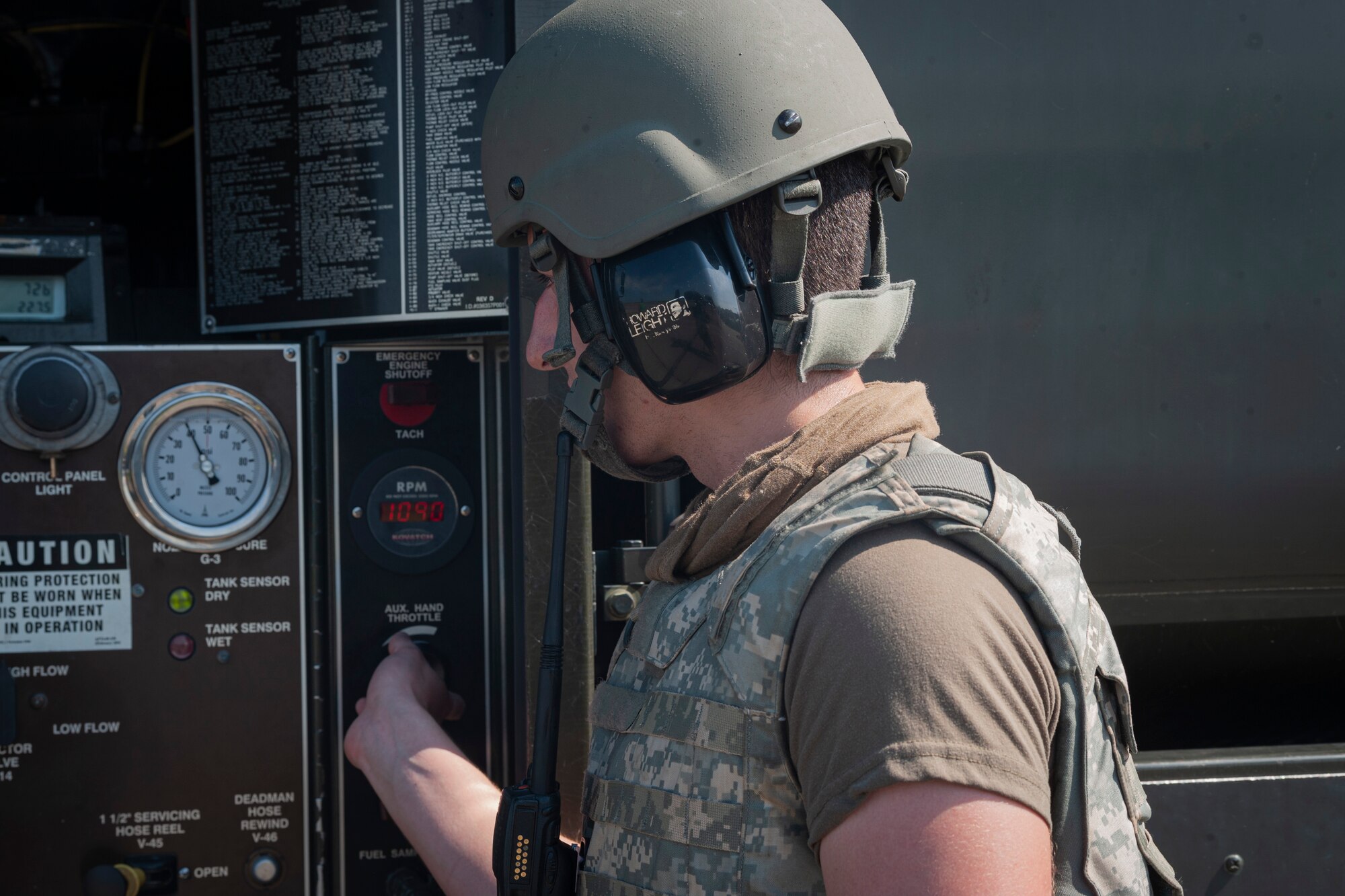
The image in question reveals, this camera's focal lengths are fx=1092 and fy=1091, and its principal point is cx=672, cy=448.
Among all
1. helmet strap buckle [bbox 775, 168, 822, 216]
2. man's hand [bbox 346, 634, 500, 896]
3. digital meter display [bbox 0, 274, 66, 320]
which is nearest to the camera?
helmet strap buckle [bbox 775, 168, 822, 216]

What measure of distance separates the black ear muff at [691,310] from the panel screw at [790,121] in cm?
9

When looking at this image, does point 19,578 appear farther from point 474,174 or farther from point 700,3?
point 700,3

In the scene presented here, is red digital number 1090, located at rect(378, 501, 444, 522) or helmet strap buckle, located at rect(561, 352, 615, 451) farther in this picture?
red digital number 1090, located at rect(378, 501, 444, 522)

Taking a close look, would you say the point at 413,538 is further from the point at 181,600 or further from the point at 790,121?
the point at 790,121

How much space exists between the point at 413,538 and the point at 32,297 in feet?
2.38

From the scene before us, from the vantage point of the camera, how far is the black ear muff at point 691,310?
91 cm

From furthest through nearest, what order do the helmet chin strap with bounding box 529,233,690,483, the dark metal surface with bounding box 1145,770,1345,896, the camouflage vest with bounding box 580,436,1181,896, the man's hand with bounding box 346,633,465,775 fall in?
1. the dark metal surface with bounding box 1145,770,1345,896
2. the man's hand with bounding box 346,633,465,775
3. the helmet chin strap with bounding box 529,233,690,483
4. the camouflage vest with bounding box 580,436,1181,896

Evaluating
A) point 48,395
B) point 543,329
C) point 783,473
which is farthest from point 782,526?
point 48,395

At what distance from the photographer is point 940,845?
66 cm

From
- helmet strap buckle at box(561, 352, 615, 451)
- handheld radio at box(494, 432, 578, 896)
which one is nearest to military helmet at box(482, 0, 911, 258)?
helmet strap buckle at box(561, 352, 615, 451)

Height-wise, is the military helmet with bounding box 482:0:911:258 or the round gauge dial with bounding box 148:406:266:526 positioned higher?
the military helmet with bounding box 482:0:911:258

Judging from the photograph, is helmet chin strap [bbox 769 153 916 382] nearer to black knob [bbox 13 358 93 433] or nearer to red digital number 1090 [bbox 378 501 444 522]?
red digital number 1090 [bbox 378 501 444 522]

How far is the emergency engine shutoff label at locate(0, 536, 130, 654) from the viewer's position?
1458 millimetres

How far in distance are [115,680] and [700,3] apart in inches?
45.7
